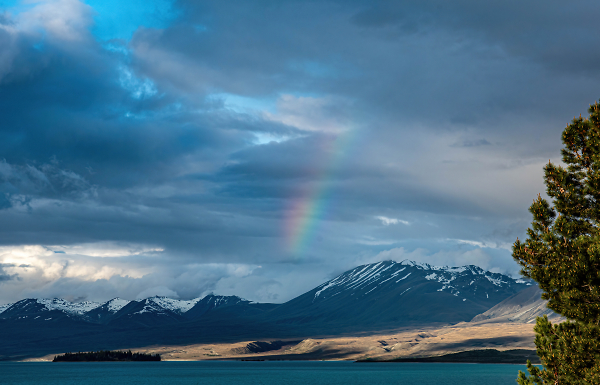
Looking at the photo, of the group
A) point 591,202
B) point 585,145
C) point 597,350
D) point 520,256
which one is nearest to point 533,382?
point 597,350

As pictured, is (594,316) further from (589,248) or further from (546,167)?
(546,167)

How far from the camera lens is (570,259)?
34156 millimetres

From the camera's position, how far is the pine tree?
3275cm

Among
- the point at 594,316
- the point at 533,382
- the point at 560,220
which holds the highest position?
the point at 560,220

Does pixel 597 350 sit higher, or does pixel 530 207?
pixel 530 207

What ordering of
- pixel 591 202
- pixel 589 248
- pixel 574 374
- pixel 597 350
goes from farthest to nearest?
pixel 591 202 → pixel 574 374 → pixel 597 350 → pixel 589 248

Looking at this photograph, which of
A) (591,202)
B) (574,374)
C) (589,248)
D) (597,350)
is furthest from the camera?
(591,202)

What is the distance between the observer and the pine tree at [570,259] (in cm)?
3275

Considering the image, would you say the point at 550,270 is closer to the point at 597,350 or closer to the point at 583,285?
the point at 583,285

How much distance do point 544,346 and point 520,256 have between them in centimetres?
782

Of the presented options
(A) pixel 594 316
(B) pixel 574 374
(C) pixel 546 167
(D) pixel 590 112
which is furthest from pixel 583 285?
(D) pixel 590 112

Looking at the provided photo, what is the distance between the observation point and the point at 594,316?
107 feet

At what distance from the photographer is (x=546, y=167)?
40531mm

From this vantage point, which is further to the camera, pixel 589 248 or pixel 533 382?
pixel 533 382
